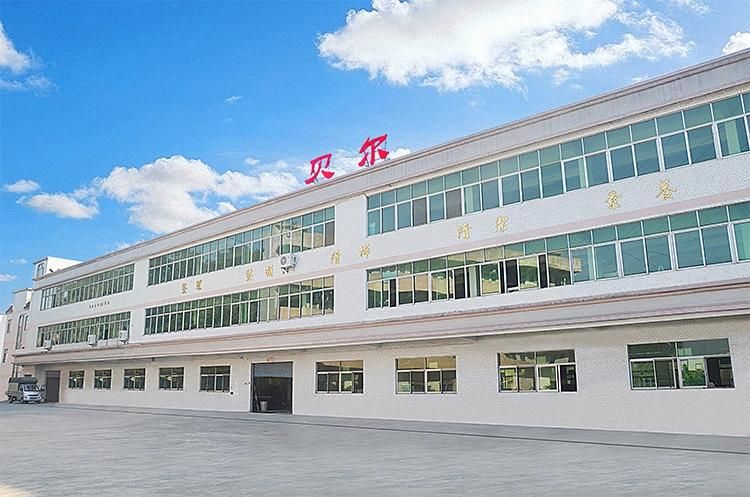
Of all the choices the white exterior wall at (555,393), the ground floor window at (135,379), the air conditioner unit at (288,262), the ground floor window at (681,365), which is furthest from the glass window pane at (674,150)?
the ground floor window at (135,379)

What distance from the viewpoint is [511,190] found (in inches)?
529

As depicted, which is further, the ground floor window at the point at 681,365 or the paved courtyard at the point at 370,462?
the ground floor window at the point at 681,365

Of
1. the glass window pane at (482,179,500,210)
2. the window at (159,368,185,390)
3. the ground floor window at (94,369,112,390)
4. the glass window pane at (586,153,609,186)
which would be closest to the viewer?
the glass window pane at (586,153,609,186)

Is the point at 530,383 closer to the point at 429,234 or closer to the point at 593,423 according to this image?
the point at 593,423

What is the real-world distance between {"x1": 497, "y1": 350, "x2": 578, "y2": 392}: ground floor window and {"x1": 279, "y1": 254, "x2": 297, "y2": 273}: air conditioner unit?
6769 mm

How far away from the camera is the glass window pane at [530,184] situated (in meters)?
13.0

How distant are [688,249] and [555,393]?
3.81m

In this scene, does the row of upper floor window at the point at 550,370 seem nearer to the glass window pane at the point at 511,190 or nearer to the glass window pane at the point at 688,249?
the glass window pane at the point at 688,249

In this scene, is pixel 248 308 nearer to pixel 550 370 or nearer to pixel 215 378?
pixel 215 378

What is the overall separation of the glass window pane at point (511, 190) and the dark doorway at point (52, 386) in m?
24.5

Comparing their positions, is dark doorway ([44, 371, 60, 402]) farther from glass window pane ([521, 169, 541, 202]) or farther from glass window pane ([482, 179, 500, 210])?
glass window pane ([521, 169, 541, 202])

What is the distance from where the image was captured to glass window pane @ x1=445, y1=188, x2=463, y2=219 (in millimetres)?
14312

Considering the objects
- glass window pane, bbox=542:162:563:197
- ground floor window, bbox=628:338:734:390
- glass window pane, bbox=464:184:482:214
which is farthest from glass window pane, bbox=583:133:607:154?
ground floor window, bbox=628:338:734:390

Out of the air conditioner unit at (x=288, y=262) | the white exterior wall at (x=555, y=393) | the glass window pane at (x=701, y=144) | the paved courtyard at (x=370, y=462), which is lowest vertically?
the paved courtyard at (x=370, y=462)
